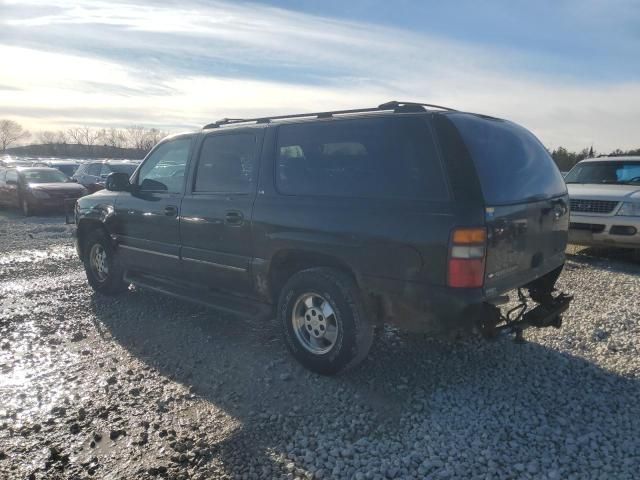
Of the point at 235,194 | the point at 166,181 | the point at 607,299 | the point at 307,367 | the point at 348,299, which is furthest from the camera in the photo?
the point at 607,299

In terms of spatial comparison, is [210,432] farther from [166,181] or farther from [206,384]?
[166,181]

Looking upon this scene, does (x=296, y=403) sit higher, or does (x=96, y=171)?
(x=96, y=171)

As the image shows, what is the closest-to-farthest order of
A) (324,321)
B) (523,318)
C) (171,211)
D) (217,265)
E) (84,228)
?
Answer: 1. (523,318)
2. (324,321)
3. (217,265)
4. (171,211)
5. (84,228)

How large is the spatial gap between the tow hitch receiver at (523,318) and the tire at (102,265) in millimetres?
4381

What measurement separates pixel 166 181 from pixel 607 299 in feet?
17.3

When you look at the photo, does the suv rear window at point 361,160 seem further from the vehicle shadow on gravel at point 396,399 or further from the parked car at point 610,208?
the parked car at point 610,208

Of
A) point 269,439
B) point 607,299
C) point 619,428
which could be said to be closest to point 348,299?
point 269,439

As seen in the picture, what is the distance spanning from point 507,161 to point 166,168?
3474mm

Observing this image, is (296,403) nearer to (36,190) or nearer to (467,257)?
(467,257)

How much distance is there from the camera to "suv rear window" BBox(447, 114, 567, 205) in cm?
326

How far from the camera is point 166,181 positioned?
17.0 feet

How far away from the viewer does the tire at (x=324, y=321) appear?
3623 mm

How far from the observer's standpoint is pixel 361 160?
3.61m

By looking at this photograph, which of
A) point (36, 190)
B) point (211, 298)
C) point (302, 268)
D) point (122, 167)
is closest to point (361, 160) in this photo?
point (302, 268)
